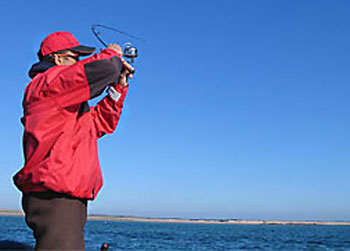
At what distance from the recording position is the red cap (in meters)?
2.66

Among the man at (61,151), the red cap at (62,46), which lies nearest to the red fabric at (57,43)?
the red cap at (62,46)

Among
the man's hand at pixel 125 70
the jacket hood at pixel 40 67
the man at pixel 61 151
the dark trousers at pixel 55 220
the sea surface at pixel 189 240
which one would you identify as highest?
the man's hand at pixel 125 70

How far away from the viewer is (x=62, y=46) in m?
2.66

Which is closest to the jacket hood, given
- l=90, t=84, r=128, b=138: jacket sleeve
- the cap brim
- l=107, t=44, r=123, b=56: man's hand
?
the cap brim

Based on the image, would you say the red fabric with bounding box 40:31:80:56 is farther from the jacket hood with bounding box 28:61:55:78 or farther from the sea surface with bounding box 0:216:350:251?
the sea surface with bounding box 0:216:350:251

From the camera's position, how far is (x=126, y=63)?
9.53 ft

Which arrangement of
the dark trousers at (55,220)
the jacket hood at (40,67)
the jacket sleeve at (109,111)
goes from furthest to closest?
the jacket sleeve at (109,111)
the jacket hood at (40,67)
the dark trousers at (55,220)

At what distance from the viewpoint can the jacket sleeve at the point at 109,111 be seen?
3.01 m

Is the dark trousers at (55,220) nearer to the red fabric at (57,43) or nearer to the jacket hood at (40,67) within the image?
the jacket hood at (40,67)

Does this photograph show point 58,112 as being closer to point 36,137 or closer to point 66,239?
point 36,137

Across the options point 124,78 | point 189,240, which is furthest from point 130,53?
point 189,240

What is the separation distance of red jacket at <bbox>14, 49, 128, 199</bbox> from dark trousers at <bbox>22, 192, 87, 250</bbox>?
2.1 inches

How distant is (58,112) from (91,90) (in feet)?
0.71

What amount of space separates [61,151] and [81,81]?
1.28 ft
